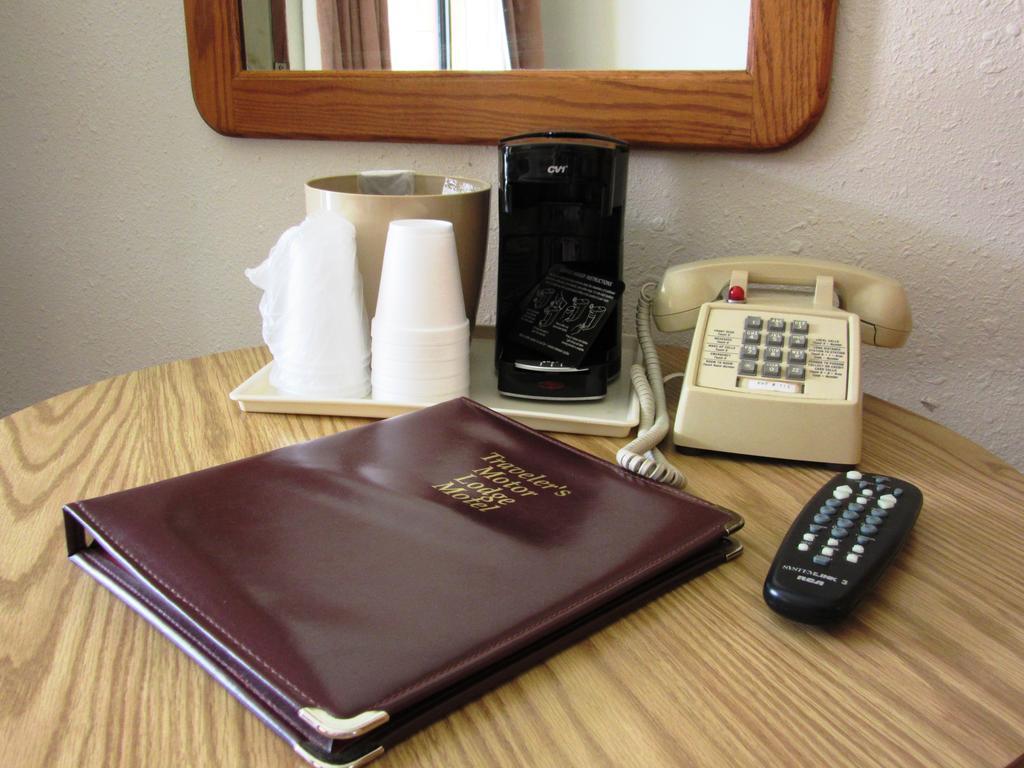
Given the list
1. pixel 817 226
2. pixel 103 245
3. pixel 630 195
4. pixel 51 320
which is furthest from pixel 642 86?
pixel 51 320

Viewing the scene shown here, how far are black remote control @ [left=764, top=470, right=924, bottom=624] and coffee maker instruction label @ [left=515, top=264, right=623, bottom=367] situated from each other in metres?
0.26

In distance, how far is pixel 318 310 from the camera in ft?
2.68

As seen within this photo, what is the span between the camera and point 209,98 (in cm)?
115

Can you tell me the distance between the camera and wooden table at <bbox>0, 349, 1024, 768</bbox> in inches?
16.5

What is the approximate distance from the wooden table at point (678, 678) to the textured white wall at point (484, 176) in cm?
37

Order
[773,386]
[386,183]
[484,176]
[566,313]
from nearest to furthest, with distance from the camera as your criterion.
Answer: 1. [773,386]
2. [566,313]
3. [386,183]
4. [484,176]

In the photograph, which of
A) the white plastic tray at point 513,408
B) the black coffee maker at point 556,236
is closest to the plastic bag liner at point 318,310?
the white plastic tray at point 513,408

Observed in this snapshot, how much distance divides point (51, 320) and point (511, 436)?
1017 mm

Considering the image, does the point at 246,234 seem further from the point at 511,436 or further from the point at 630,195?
the point at 511,436

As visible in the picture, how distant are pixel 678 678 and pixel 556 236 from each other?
1.61 ft

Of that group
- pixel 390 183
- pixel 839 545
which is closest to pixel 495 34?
pixel 390 183

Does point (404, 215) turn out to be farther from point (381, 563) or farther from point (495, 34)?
point (381, 563)

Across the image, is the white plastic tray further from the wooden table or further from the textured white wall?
the textured white wall

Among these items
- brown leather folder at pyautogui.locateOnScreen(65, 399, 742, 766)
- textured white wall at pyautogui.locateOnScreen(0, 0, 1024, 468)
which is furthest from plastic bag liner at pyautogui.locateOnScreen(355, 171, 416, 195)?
brown leather folder at pyautogui.locateOnScreen(65, 399, 742, 766)
